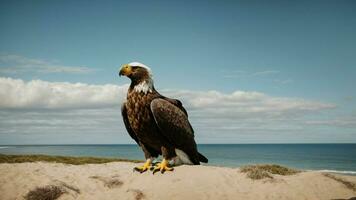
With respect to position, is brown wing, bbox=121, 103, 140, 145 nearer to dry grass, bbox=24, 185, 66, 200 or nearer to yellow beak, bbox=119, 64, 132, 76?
yellow beak, bbox=119, 64, 132, 76

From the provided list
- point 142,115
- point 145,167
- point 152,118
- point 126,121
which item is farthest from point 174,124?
point 145,167

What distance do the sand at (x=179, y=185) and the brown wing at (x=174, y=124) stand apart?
1.20 metres

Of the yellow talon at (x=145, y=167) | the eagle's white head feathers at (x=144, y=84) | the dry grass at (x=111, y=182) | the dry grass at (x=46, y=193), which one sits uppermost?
the eagle's white head feathers at (x=144, y=84)

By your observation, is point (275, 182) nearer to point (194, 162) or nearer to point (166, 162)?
point (194, 162)

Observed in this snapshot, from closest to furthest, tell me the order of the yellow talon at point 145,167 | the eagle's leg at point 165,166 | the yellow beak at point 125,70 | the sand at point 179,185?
the yellow beak at point 125,70 → the eagle's leg at point 165,166 → the yellow talon at point 145,167 → the sand at point 179,185

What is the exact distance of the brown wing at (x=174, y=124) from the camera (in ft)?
32.0

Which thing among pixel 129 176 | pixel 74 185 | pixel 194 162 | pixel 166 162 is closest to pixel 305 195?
pixel 194 162

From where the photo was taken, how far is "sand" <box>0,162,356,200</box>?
37.7 ft

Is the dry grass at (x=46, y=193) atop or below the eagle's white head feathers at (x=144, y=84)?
below

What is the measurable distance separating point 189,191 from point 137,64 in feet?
14.9

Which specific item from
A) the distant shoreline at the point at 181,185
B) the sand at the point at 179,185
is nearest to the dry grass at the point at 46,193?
the distant shoreline at the point at 181,185

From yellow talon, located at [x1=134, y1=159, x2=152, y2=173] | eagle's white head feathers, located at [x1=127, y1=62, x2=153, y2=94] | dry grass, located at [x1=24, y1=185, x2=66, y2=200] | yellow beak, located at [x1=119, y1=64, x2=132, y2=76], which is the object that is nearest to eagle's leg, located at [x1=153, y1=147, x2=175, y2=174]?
yellow talon, located at [x1=134, y1=159, x2=152, y2=173]

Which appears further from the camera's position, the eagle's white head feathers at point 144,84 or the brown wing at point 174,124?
the eagle's white head feathers at point 144,84

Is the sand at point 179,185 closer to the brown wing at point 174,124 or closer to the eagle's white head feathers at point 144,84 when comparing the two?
the brown wing at point 174,124
